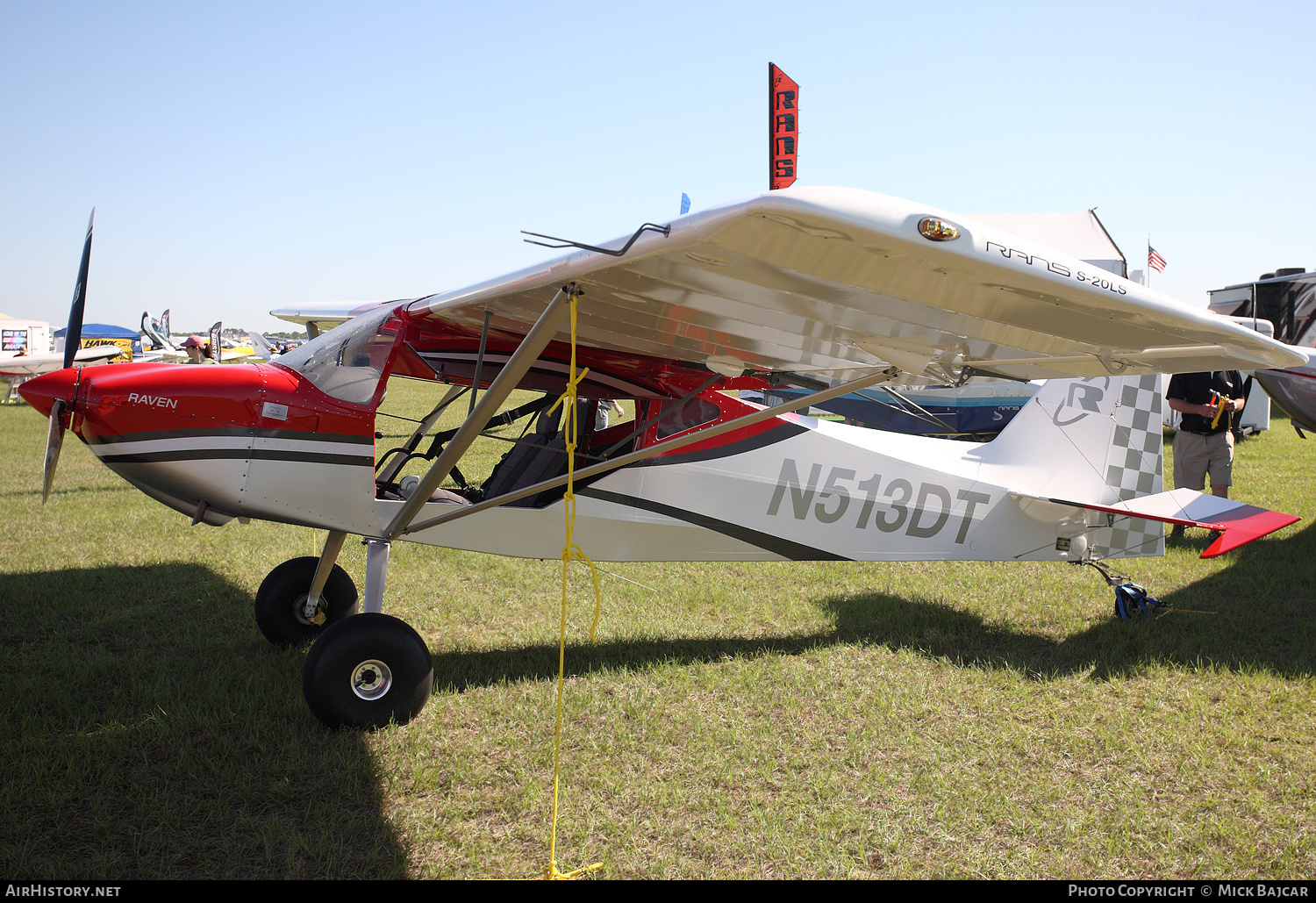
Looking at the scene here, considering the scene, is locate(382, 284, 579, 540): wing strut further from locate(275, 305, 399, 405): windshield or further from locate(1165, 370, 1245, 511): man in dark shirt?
locate(1165, 370, 1245, 511): man in dark shirt

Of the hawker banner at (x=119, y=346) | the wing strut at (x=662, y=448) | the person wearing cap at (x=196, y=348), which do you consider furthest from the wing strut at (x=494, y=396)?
the person wearing cap at (x=196, y=348)

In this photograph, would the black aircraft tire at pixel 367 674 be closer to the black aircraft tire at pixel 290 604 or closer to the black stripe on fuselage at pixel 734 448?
the black aircraft tire at pixel 290 604

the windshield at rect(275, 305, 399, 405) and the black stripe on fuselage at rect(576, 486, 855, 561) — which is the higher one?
the windshield at rect(275, 305, 399, 405)

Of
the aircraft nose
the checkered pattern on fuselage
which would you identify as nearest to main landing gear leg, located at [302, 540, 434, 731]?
the aircraft nose

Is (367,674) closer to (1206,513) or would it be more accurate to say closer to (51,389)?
(51,389)

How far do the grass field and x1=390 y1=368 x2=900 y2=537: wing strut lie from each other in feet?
3.16

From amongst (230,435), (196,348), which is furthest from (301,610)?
(196,348)

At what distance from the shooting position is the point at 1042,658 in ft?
16.0

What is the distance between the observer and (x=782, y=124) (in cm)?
1647

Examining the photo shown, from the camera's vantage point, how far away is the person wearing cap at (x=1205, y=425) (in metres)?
7.63

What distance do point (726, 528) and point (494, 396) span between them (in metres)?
2.00

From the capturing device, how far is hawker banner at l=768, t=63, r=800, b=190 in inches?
648

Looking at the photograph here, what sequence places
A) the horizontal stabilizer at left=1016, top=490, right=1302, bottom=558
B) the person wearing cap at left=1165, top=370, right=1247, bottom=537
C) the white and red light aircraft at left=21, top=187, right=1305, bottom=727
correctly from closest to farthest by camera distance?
the white and red light aircraft at left=21, top=187, right=1305, bottom=727 → the horizontal stabilizer at left=1016, top=490, right=1302, bottom=558 → the person wearing cap at left=1165, top=370, right=1247, bottom=537
